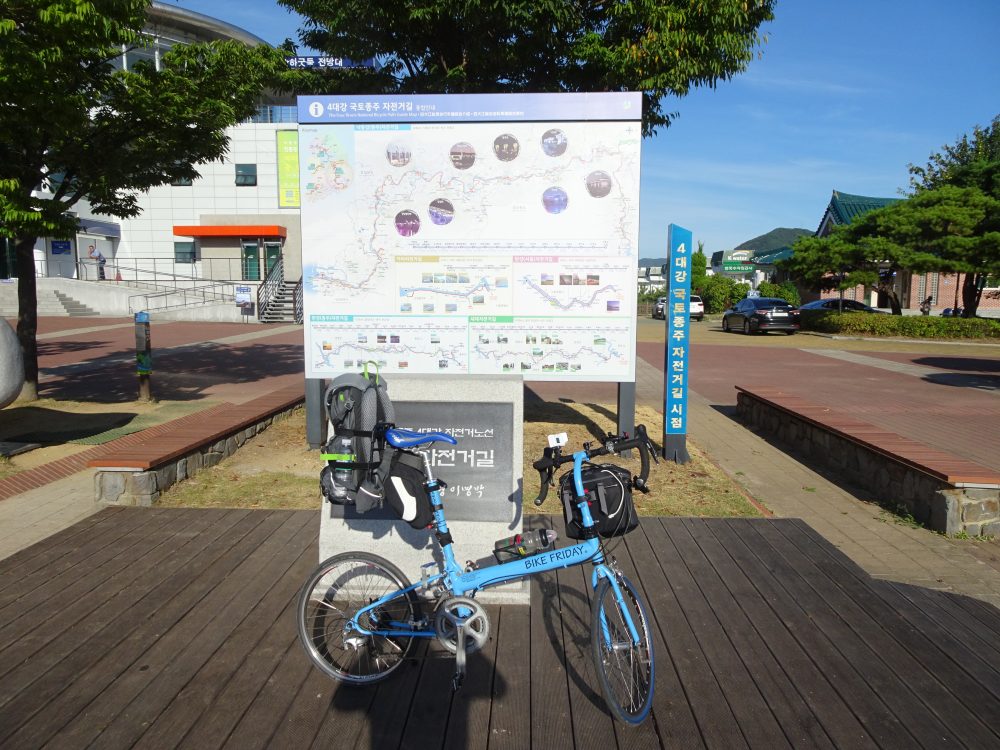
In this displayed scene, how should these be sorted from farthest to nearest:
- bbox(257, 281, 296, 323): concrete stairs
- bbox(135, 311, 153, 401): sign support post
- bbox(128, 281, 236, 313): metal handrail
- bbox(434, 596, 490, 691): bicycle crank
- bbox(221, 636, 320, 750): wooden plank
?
bbox(128, 281, 236, 313): metal handrail → bbox(257, 281, 296, 323): concrete stairs → bbox(135, 311, 153, 401): sign support post → bbox(434, 596, 490, 691): bicycle crank → bbox(221, 636, 320, 750): wooden plank

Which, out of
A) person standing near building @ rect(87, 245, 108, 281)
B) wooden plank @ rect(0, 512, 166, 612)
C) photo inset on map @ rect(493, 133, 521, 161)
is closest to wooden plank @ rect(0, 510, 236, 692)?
wooden plank @ rect(0, 512, 166, 612)

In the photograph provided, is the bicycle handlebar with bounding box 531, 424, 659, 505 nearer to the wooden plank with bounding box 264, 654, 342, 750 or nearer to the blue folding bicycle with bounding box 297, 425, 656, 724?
the blue folding bicycle with bounding box 297, 425, 656, 724

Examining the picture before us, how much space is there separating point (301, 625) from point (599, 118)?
18.2ft

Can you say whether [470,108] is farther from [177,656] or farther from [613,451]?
[177,656]

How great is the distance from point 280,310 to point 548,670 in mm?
31319

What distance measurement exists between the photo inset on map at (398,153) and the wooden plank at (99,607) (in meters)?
3.69

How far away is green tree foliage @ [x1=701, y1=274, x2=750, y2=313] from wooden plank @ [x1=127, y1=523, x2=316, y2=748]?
144 ft

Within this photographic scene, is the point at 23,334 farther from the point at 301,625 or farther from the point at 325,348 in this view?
the point at 301,625

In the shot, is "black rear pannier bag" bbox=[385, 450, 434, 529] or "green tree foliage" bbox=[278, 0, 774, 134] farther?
"green tree foliage" bbox=[278, 0, 774, 134]

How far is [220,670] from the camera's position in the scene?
3.53 metres

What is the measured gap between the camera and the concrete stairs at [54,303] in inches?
1222

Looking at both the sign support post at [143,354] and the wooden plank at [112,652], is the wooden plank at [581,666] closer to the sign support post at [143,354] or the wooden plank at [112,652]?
the wooden plank at [112,652]

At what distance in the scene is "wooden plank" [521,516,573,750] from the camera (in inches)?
121

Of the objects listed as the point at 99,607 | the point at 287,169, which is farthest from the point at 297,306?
the point at 99,607
